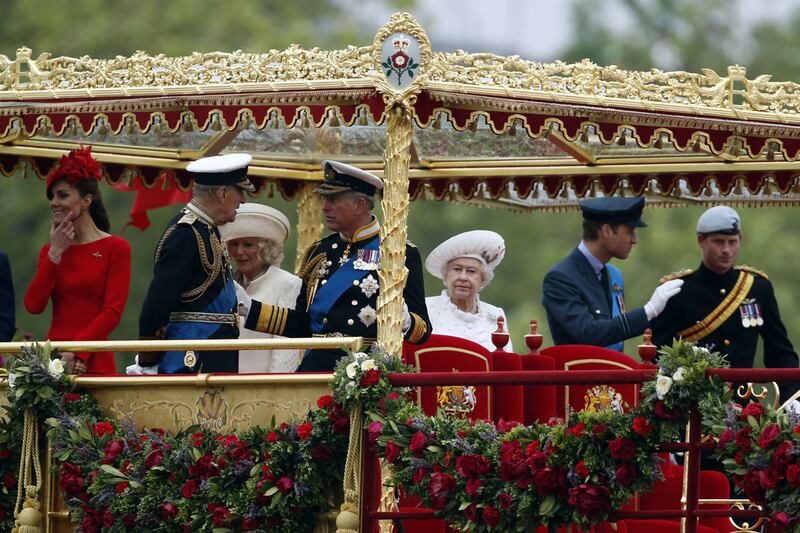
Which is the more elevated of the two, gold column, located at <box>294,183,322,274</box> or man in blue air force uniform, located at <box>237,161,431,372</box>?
gold column, located at <box>294,183,322,274</box>

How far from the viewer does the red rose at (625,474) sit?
9008 mm

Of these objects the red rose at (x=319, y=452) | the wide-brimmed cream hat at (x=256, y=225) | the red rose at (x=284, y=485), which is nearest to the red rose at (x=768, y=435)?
the red rose at (x=319, y=452)

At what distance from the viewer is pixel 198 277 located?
411 inches

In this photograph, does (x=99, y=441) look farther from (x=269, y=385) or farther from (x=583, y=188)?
(x=583, y=188)

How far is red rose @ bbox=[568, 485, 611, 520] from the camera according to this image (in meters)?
9.00

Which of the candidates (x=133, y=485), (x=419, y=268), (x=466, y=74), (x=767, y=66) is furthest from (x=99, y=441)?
(x=767, y=66)

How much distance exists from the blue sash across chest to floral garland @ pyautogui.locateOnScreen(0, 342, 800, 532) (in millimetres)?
1031

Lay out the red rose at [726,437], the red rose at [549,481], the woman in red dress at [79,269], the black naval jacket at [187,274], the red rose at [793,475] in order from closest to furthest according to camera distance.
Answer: the red rose at [793,475] → the red rose at [726,437] → the red rose at [549,481] → the black naval jacket at [187,274] → the woman in red dress at [79,269]

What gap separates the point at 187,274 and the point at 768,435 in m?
3.42

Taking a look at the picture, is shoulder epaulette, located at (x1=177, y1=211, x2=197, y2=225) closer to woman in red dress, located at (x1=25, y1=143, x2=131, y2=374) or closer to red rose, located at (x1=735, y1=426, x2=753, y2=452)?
woman in red dress, located at (x1=25, y1=143, x2=131, y2=374)

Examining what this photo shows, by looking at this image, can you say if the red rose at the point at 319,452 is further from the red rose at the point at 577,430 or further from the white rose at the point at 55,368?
the white rose at the point at 55,368

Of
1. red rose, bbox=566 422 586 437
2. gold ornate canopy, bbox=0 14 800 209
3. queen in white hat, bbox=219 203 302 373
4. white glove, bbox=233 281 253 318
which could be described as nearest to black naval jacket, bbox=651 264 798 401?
gold ornate canopy, bbox=0 14 800 209

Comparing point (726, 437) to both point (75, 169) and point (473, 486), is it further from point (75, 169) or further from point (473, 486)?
point (75, 169)

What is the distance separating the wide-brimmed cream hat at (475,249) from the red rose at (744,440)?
335 centimetres
